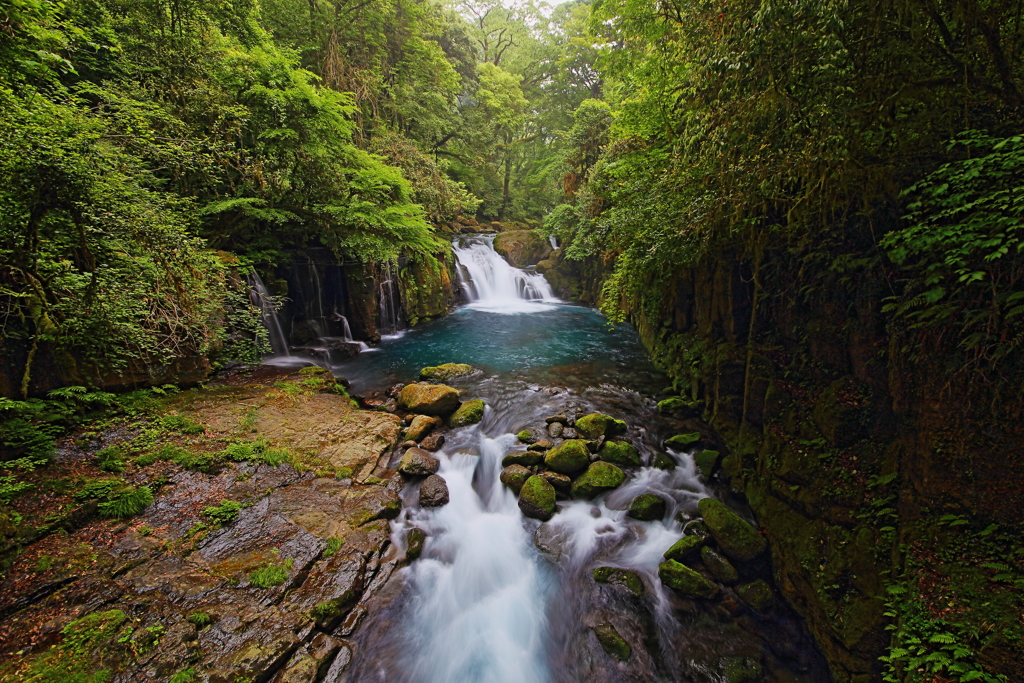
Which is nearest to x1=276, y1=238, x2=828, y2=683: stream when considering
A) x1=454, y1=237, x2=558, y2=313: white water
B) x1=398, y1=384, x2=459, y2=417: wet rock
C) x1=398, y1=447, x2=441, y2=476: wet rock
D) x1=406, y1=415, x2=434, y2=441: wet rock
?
x1=398, y1=447, x2=441, y2=476: wet rock

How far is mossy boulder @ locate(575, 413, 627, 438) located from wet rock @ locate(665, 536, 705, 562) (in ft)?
8.24

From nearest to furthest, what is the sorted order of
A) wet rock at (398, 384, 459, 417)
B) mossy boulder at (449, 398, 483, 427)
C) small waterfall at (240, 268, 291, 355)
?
mossy boulder at (449, 398, 483, 427)
wet rock at (398, 384, 459, 417)
small waterfall at (240, 268, 291, 355)

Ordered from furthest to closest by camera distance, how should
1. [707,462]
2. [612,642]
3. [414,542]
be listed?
[707,462] → [414,542] → [612,642]

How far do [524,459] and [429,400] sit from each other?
280 centimetres

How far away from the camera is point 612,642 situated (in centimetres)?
419

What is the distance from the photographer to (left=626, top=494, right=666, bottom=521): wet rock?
18.4 ft

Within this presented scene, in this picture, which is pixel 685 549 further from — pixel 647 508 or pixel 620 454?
pixel 620 454

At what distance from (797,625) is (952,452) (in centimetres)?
241

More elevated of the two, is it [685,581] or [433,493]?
[433,493]

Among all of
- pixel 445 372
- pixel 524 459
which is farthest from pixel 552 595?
pixel 445 372

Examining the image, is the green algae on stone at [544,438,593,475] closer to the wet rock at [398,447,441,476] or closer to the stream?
the stream

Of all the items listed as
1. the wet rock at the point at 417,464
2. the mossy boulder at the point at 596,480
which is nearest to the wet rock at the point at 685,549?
the mossy boulder at the point at 596,480

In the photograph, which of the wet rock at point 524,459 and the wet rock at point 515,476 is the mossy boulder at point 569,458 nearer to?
the wet rock at point 524,459

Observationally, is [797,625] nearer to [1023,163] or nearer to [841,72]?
[1023,163]
